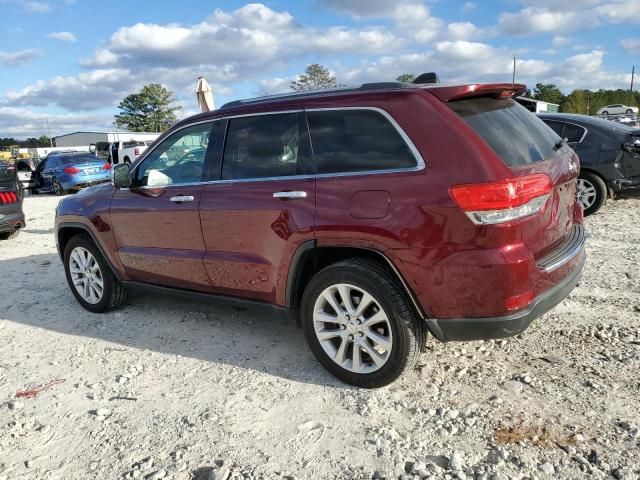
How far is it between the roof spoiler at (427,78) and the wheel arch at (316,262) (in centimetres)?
127

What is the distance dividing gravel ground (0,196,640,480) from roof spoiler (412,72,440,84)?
1.86m

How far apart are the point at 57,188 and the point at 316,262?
16807 millimetres

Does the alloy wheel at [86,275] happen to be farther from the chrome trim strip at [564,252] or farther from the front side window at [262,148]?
the chrome trim strip at [564,252]

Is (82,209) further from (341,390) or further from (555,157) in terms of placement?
(555,157)

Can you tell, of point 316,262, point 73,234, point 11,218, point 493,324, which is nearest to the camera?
point 493,324

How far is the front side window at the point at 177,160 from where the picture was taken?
13.3 ft

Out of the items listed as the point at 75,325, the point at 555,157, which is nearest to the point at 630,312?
the point at 555,157

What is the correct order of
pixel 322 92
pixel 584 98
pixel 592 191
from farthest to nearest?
1. pixel 584 98
2. pixel 592 191
3. pixel 322 92

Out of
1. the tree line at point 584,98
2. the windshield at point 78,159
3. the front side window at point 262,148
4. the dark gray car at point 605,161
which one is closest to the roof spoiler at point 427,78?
the front side window at point 262,148

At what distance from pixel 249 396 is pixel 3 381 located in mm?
1877

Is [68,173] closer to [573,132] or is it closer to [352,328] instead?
[573,132]

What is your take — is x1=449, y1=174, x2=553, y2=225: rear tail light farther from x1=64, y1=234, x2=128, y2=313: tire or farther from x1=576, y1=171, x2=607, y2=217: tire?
x1=576, y1=171, x2=607, y2=217: tire

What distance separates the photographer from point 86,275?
5074 mm

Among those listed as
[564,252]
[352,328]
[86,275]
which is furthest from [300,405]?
[86,275]
